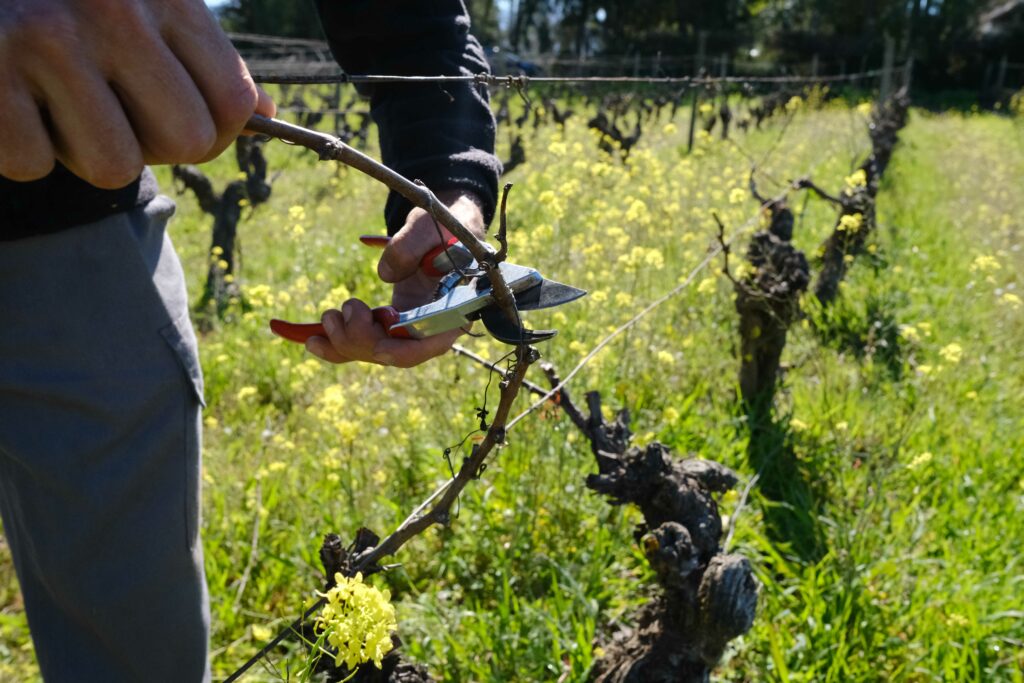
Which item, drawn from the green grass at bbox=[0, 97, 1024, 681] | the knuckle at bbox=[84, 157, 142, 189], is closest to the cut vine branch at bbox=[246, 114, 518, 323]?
the knuckle at bbox=[84, 157, 142, 189]

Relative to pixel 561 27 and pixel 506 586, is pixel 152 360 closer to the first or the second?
pixel 506 586

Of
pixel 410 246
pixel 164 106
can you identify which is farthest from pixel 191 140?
pixel 410 246

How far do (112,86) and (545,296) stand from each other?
0.74 m

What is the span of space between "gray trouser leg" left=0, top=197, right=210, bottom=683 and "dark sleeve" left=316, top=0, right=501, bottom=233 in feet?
1.81

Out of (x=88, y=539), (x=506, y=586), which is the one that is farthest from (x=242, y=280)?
(x=88, y=539)

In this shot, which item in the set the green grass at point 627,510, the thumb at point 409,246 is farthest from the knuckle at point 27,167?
the green grass at point 627,510

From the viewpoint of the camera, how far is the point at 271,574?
2727mm

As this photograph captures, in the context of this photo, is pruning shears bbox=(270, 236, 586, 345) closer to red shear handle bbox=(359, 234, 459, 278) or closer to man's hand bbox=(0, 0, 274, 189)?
red shear handle bbox=(359, 234, 459, 278)

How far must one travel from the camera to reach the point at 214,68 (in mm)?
755

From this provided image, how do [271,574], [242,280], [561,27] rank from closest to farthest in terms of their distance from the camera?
[271,574], [242,280], [561,27]

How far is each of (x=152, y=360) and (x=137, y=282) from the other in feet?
0.53

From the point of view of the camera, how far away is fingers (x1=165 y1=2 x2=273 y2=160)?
74cm

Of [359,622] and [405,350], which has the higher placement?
[405,350]

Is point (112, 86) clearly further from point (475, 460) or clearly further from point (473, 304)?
point (475, 460)
